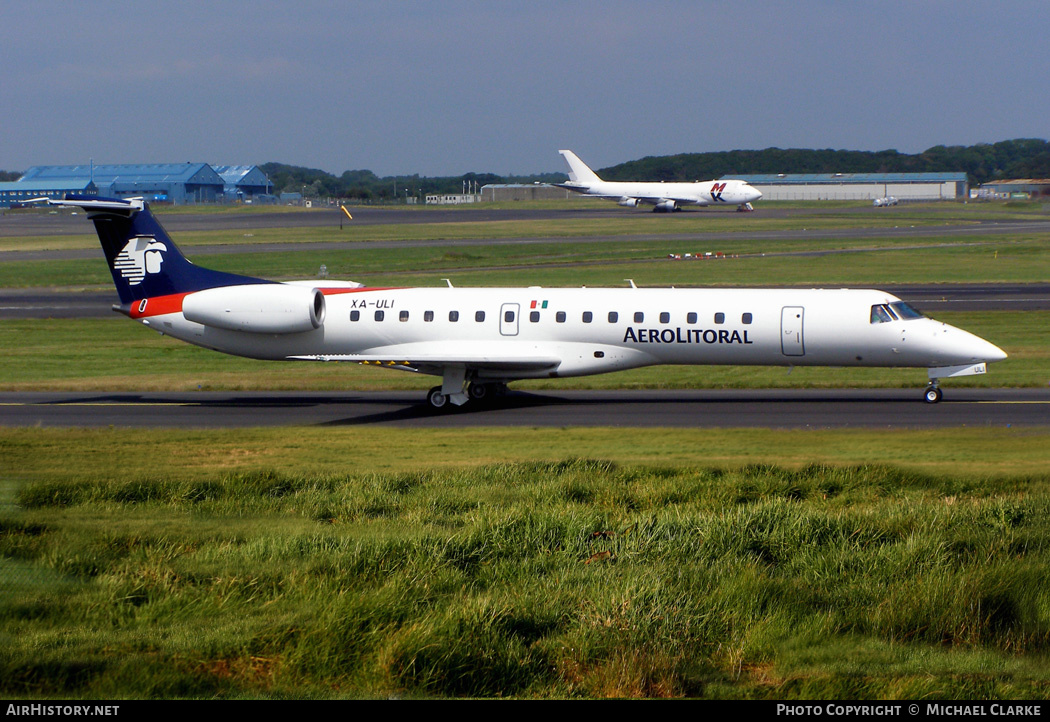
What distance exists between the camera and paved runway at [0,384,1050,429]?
2530 centimetres

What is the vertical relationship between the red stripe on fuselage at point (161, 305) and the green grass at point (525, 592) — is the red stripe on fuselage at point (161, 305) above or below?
above

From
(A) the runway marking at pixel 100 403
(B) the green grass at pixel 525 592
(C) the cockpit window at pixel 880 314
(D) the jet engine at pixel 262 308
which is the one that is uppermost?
(D) the jet engine at pixel 262 308

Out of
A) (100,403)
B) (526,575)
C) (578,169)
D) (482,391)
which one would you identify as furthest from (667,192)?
(526,575)

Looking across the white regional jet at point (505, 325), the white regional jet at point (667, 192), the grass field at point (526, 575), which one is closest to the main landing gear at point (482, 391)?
the white regional jet at point (505, 325)

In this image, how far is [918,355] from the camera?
27.3 meters

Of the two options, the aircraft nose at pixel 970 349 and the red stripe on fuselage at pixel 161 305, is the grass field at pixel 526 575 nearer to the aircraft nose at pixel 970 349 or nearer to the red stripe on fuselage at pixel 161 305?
the aircraft nose at pixel 970 349

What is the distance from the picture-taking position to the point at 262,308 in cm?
2983

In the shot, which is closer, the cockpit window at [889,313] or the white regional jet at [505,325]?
the cockpit window at [889,313]

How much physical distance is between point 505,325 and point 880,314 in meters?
9.42

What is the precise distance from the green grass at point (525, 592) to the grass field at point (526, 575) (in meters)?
0.03

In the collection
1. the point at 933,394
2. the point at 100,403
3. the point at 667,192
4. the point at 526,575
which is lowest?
the point at 933,394

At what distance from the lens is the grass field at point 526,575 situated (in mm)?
7738

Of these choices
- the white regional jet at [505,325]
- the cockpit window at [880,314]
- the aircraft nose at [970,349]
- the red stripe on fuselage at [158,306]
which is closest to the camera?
the aircraft nose at [970,349]

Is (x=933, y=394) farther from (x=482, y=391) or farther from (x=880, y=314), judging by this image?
(x=482, y=391)
